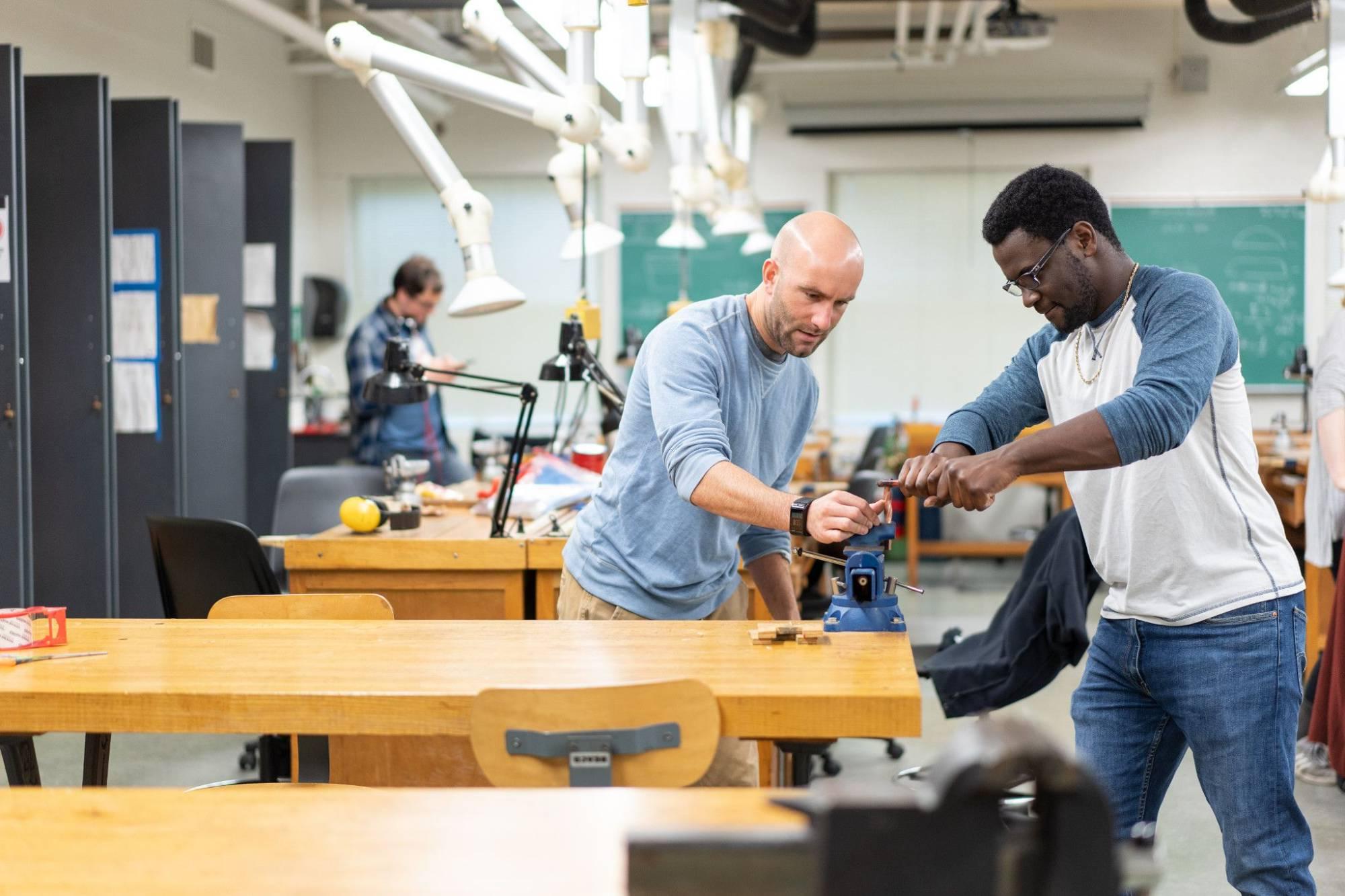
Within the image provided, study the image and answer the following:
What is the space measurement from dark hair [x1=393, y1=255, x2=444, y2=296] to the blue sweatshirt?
115 inches

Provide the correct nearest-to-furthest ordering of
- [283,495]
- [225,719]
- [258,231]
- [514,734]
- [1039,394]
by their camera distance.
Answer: [514,734]
[225,719]
[1039,394]
[283,495]
[258,231]

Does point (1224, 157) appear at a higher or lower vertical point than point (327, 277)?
higher

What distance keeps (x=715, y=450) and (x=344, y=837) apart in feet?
3.26

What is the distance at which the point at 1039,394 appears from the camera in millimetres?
2162

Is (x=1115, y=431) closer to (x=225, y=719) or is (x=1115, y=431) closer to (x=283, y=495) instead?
(x=225, y=719)

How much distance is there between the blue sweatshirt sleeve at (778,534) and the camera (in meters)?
2.58

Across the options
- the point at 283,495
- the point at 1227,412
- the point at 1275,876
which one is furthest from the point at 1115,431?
the point at 283,495

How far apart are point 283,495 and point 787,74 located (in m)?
5.64

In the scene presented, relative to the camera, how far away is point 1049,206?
188cm

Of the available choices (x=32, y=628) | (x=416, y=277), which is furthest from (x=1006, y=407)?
(x=416, y=277)

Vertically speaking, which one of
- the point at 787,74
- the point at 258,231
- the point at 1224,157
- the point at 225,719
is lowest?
the point at 225,719

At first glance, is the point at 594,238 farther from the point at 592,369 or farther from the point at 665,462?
the point at 665,462

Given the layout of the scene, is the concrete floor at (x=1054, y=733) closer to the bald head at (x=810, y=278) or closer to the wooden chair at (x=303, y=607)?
the bald head at (x=810, y=278)

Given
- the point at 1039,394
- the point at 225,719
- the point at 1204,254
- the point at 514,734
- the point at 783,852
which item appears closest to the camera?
the point at 783,852
